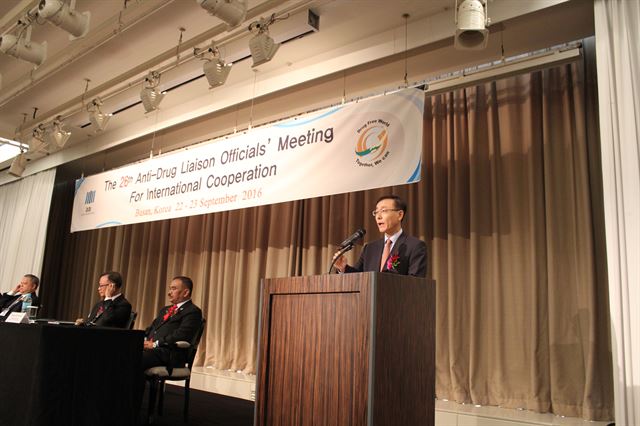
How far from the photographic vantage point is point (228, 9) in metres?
3.91

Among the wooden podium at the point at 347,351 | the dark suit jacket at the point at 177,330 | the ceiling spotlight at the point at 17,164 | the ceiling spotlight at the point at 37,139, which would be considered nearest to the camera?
the wooden podium at the point at 347,351

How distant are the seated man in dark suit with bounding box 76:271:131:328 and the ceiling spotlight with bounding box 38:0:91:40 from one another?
201cm

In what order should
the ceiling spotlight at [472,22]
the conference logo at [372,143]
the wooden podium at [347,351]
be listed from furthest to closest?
the conference logo at [372,143] < the ceiling spotlight at [472,22] < the wooden podium at [347,351]

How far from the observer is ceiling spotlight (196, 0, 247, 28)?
12.6ft

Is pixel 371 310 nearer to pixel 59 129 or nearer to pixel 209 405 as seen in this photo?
pixel 209 405

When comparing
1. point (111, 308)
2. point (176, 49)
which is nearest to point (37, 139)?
point (176, 49)

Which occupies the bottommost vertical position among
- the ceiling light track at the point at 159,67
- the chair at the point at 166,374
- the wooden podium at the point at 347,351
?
the chair at the point at 166,374

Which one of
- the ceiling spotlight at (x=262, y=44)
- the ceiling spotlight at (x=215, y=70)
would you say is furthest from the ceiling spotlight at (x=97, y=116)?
the ceiling spotlight at (x=262, y=44)

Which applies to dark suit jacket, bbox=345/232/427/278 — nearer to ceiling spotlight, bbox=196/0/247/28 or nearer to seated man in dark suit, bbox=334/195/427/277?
seated man in dark suit, bbox=334/195/427/277

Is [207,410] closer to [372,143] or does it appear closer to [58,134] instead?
[372,143]

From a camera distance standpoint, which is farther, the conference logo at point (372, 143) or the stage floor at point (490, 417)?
the conference logo at point (372, 143)

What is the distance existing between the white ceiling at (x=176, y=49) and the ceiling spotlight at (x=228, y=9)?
0.51 m

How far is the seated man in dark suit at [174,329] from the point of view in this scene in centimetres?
395

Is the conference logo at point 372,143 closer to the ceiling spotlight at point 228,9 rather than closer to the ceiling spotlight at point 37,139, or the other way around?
the ceiling spotlight at point 228,9
